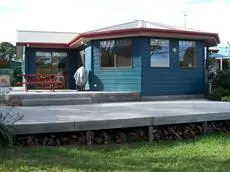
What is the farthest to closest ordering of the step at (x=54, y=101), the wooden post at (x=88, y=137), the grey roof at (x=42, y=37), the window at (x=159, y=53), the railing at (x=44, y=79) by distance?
the grey roof at (x=42, y=37), the railing at (x=44, y=79), the window at (x=159, y=53), the step at (x=54, y=101), the wooden post at (x=88, y=137)

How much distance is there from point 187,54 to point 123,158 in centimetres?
1188

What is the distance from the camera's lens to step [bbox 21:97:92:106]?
14.2m

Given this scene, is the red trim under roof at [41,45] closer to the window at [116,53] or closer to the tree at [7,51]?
the window at [116,53]

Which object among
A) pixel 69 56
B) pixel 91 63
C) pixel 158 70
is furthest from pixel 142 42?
pixel 69 56

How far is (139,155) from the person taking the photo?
25.5 ft

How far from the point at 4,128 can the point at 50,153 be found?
88cm

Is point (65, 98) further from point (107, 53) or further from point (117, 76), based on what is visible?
point (107, 53)

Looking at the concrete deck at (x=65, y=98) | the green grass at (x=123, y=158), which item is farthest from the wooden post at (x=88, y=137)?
the concrete deck at (x=65, y=98)

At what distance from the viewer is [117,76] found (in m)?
17.9

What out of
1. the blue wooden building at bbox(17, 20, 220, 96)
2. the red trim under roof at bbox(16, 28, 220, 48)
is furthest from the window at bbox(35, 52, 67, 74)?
the red trim under roof at bbox(16, 28, 220, 48)

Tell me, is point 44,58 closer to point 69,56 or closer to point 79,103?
point 69,56

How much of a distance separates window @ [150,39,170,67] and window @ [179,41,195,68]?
79cm

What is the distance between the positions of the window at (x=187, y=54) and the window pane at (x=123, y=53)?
7.44 feet

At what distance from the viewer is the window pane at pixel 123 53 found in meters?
17.5
